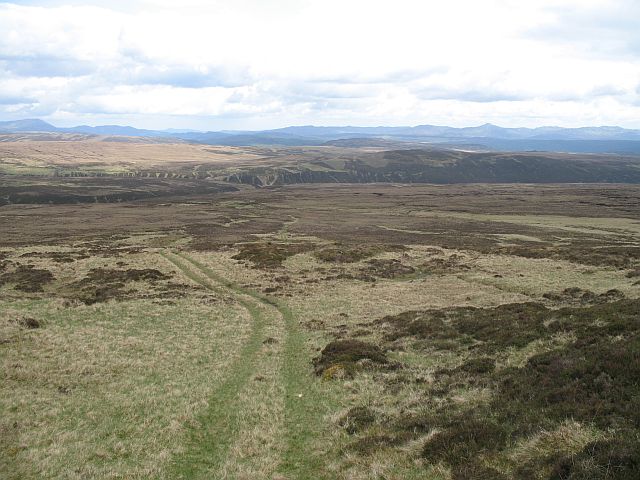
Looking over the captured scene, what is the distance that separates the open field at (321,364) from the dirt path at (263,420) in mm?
93

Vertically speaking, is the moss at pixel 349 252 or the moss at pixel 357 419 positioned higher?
the moss at pixel 357 419

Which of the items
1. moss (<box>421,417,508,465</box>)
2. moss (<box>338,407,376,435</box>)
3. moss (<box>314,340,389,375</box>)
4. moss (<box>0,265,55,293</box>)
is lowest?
moss (<box>0,265,55,293</box>)

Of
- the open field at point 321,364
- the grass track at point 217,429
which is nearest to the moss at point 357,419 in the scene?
the open field at point 321,364

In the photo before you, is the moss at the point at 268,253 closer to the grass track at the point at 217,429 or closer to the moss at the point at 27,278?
the moss at the point at 27,278

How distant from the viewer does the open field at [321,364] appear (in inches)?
531

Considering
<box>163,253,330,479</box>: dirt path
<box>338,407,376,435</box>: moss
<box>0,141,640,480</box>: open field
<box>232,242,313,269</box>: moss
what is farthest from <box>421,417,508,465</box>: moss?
<box>232,242,313,269</box>: moss

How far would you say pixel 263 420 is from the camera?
57.6 ft

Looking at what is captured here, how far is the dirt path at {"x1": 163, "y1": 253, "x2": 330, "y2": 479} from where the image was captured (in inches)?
562

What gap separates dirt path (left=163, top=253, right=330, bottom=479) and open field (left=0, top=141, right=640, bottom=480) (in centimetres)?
9

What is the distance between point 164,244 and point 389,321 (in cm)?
4834

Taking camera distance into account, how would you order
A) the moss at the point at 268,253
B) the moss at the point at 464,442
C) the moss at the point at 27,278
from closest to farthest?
the moss at the point at 464,442
the moss at the point at 27,278
the moss at the point at 268,253

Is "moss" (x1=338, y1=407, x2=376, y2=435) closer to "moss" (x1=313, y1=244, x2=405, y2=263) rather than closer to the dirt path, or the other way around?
the dirt path

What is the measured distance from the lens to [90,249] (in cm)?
6400

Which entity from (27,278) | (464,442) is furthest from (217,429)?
(27,278)
